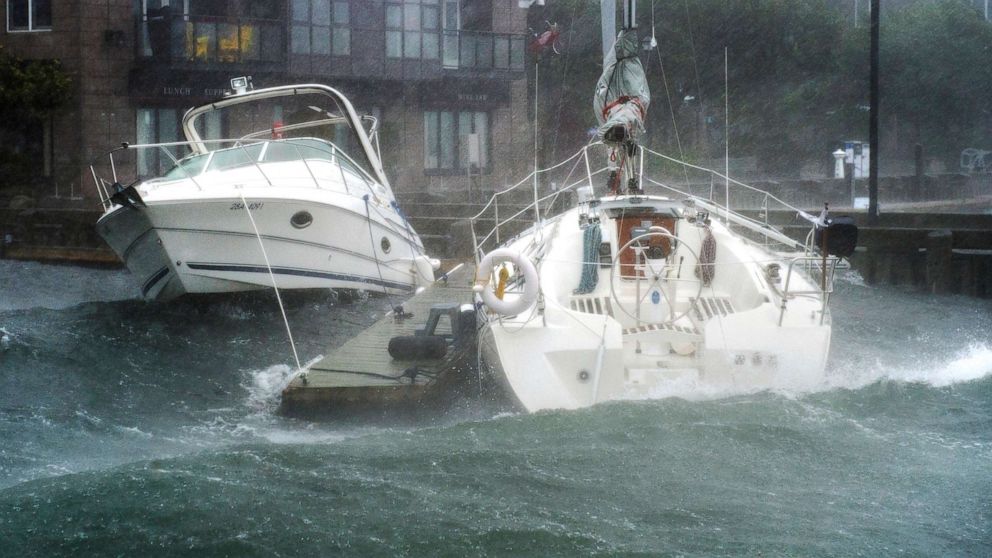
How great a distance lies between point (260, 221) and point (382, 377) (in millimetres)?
4698

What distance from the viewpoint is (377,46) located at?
26812 mm

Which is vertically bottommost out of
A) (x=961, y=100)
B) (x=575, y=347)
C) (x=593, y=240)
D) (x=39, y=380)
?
(x=39, y=380)

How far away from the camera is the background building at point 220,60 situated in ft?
82.1

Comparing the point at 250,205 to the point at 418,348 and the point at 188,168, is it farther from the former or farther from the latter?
the point at 418,348

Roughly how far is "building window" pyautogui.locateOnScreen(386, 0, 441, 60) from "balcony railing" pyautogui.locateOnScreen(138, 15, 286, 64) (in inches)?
108

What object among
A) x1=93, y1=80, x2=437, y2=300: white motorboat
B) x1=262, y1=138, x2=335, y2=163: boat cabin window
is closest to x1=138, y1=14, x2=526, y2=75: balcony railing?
x1=93, y1=80, x2=437, y2=300: white motorboat

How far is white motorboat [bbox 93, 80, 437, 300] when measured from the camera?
12.1 m

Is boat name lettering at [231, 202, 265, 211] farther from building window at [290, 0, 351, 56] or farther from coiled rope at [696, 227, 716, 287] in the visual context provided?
building window at [290, 0, 351, 56]

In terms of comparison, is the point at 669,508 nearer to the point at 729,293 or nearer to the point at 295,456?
the point at 295,456

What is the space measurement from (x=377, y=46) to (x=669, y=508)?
74.4 ft

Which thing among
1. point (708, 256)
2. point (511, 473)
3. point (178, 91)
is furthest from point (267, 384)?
point (178, 91)

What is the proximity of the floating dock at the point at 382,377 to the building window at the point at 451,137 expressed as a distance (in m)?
18.7

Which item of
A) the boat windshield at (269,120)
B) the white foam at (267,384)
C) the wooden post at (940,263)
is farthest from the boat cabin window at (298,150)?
the wooden post at (940,263)

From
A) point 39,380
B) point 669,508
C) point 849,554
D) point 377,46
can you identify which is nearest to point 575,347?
point 669,508
